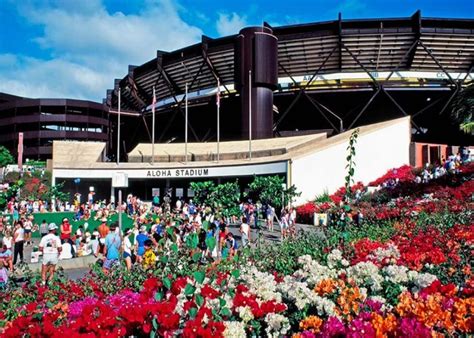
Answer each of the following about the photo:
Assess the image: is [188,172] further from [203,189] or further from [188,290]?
[188,290]

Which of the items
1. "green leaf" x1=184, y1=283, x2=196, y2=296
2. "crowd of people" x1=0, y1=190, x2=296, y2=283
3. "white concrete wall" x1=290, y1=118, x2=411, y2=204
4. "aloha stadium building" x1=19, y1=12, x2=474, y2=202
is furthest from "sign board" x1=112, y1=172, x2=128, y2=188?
"aloha stadium building" x1=19, y1=12, x2=474, y2=202

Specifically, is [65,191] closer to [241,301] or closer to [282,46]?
[282,46]

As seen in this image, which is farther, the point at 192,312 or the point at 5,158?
the point at 5,158

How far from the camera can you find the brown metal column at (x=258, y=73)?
4119 centimetres

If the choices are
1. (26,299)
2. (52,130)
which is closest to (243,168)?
(26,299)

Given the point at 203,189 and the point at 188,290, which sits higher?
the point at 203,189

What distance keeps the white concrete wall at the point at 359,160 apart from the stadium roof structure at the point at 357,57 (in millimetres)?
9030

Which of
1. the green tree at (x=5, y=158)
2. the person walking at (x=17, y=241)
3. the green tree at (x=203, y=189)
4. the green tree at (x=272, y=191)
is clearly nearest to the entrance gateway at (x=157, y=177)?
the green tree at (x=272, y=191)

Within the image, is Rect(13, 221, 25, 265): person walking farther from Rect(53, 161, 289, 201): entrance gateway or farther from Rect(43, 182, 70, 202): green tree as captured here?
Rect(43, 182, 70, 202): green tree

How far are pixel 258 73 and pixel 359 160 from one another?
14353 mm

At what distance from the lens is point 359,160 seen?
31359mm

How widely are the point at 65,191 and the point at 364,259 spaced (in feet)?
128

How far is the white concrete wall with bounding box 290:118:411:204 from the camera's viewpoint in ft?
97.2

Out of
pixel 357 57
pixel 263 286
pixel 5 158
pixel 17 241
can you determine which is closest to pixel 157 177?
pixel 357 57
